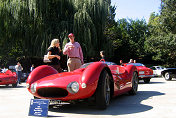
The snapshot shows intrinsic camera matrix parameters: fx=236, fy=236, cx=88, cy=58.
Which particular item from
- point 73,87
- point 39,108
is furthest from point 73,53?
point 39,108

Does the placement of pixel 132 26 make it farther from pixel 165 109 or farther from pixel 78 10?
pixel 165 109

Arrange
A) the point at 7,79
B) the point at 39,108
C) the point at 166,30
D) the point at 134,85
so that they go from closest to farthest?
the point at 39,108 → the point at 134,85 → the point at 7,79 → the point at 166,30

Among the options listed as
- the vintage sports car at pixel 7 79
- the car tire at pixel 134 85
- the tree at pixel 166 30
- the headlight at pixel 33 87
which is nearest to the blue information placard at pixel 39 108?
the headlight at pixel 33 87

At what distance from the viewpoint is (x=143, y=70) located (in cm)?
1362

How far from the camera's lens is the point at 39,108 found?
435 cm

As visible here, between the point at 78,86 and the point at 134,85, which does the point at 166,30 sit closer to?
the point at 134,85

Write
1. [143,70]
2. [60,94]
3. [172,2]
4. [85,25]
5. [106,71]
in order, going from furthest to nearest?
[172,2] → [85,25] → [143,70] → [106,71] → [60,94]

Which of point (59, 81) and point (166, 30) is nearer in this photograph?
point (59, 81)

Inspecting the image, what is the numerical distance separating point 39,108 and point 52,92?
0.50 m

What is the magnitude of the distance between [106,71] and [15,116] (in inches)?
82.7

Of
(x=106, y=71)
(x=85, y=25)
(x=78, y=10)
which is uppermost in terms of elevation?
(x=78, y=10)

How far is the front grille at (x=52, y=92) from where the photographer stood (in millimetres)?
4641

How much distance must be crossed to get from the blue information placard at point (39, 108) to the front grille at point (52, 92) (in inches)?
14.7

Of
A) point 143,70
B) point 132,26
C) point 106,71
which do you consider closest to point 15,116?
point 106,71
